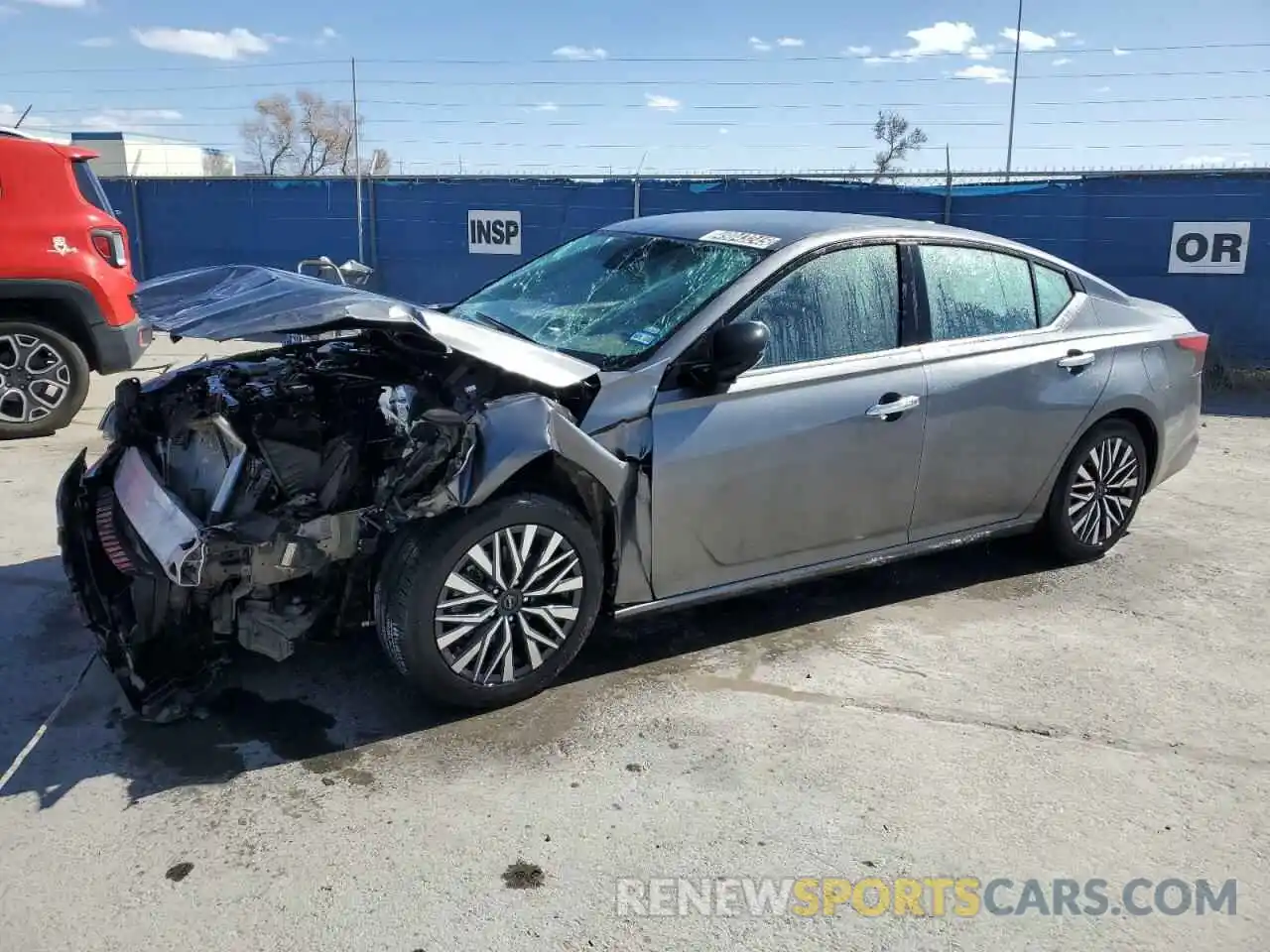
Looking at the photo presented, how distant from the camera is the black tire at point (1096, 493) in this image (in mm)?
5062

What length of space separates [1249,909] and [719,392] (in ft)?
7.29

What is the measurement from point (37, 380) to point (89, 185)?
5.18 feet

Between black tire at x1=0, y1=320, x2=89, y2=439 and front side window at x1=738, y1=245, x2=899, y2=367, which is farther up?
front side window at x1=738, y1=245, x2=899, y2=367

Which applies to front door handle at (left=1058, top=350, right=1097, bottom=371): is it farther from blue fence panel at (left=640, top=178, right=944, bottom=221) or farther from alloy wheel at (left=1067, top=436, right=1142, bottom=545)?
blue fence panel at (left=640, top=178, right=944, bottom=221)

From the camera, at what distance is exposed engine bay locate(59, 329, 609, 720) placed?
336 cm

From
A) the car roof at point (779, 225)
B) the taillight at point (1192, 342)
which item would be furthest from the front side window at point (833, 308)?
the taillight at point (1192, 342)

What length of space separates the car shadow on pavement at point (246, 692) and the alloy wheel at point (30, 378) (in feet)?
9.36

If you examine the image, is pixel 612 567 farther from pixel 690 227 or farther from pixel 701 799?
pixel 690 227

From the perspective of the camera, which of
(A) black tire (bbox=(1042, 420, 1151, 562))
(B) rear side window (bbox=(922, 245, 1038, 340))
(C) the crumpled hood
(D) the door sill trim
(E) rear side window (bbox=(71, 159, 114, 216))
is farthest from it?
(E) rear side window (bbox=(71, 159, 114, 216))

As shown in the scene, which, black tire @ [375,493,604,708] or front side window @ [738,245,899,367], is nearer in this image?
black tire @ [375,493,604,708]

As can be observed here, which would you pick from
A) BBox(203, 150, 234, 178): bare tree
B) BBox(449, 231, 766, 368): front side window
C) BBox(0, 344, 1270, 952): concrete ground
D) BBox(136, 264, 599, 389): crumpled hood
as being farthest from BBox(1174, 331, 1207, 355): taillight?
BBox(203, 150, 234, 178): bare tree

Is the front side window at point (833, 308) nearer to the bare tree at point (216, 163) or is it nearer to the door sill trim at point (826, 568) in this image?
the door sill trim at point (826, 568)

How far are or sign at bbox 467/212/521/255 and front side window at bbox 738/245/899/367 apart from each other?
8.41 metres

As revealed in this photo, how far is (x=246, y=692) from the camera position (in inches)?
150
